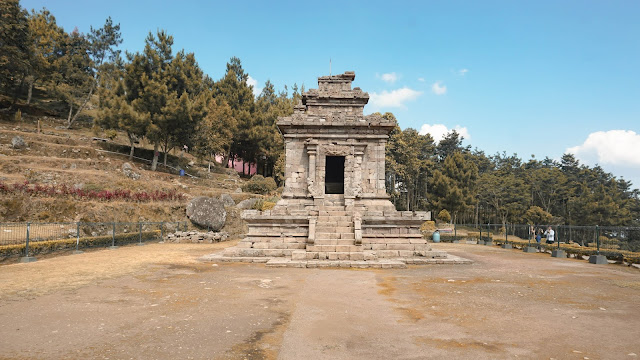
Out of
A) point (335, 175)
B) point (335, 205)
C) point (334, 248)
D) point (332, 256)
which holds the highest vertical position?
point (335, 175)

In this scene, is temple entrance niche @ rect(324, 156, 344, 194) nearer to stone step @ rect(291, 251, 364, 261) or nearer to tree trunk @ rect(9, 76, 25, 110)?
stone step @ rect(291, 251, 364, 261)

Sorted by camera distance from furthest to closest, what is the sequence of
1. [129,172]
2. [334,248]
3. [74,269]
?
1. [129,172]
2. [334,248]
3. [74,269]

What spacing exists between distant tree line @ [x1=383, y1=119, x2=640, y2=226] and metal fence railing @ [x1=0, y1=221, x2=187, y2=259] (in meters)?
32.6

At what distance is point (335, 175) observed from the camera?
28078 mm

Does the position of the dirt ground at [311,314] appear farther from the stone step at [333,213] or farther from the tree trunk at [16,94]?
the tree trunk at [16,94]

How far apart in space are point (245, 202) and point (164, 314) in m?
26.4

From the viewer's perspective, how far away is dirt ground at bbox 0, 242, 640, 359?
5477mm

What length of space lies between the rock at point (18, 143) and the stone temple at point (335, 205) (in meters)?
31.7

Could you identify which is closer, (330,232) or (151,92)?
(330,232)

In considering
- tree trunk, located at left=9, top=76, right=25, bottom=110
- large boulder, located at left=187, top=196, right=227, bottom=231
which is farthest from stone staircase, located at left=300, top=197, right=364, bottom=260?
→ tree trunk, located at left=9, top=76, right=25, bottom=110

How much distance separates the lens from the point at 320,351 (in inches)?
212

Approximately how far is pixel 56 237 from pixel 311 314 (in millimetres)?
17209

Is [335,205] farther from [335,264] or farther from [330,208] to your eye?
[335,264]

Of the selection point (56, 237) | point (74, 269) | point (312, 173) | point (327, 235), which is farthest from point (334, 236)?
point (56, 237)
